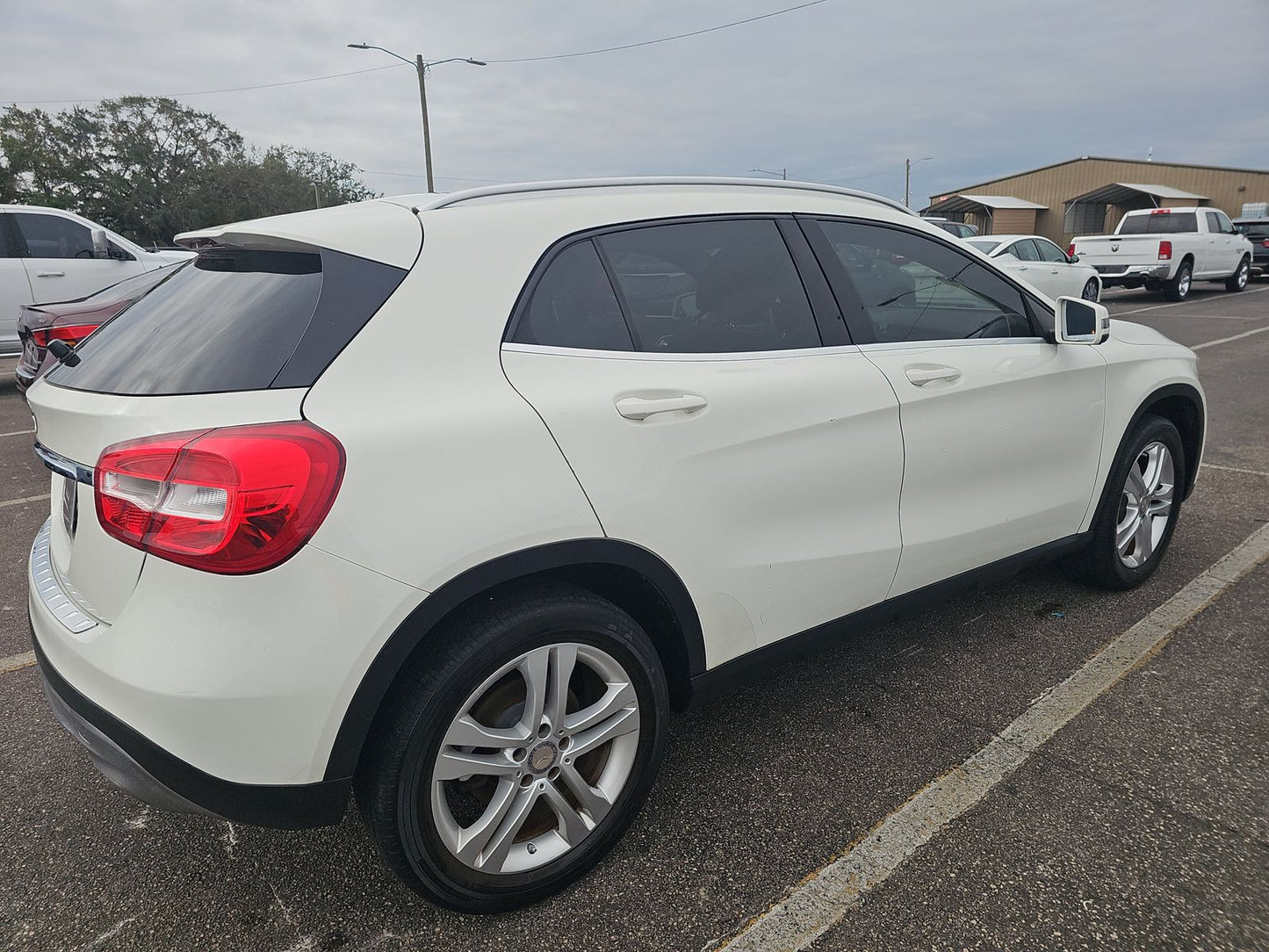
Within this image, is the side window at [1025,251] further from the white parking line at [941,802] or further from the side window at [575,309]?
the side window at [575,309]

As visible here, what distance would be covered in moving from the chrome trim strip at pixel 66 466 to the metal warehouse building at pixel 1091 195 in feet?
138

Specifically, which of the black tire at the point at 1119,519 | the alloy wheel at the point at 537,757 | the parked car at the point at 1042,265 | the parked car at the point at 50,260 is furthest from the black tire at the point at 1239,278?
the alloy wheel at the point at 537,757

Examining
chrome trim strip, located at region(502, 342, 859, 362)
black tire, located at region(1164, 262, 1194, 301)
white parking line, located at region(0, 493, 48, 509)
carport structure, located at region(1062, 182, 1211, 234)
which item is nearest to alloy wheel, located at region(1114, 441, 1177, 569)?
chrome trim strip, located at region(502, 342, 859, 362)

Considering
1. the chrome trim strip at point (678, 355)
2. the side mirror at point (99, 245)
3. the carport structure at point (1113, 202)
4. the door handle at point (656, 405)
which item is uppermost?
the carport structure at point (1113, 202)

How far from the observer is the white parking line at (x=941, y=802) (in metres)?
1.85

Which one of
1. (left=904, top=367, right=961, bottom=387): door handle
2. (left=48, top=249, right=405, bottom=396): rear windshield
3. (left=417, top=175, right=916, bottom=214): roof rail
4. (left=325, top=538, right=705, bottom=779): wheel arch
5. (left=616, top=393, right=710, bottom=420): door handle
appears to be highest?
(left=417, top=175, right=916, bottom=214): roof rail

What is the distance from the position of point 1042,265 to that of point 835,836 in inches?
541

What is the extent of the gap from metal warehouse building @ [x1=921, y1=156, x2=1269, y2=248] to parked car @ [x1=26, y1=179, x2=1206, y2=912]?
40581mm

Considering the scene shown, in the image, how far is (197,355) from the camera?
1722 mm

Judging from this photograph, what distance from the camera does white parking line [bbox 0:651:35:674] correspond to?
3.03 meters

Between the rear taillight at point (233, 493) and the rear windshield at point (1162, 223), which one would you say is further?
the rear windshield at point (1162, 223)

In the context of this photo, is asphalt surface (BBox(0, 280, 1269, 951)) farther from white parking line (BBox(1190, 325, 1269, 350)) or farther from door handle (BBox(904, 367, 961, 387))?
white parking line (BBox(1190, 325, 1269, 350))

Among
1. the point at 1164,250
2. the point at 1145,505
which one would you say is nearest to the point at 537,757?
the point at 1145,505

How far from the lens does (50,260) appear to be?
9414 millimetres
